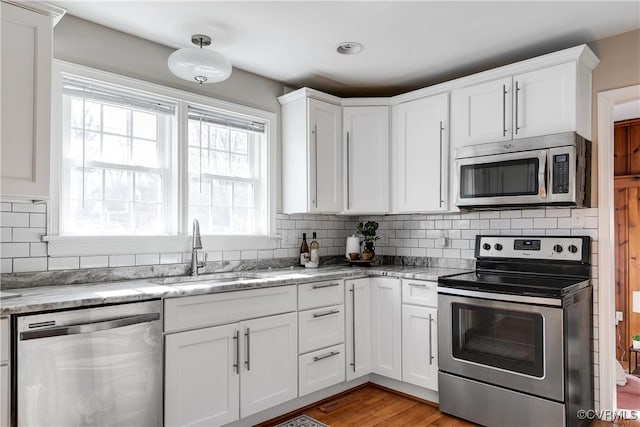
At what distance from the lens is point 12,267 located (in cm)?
227

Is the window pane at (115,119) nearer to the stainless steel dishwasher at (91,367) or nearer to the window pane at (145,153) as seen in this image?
the window pane at (145,153)

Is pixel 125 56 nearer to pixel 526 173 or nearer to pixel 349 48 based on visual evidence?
pixel 349 48

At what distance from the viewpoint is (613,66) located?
2764 millimetres

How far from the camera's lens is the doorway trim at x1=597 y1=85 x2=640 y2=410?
8.96ft

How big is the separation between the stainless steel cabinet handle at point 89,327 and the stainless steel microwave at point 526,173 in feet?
7.23

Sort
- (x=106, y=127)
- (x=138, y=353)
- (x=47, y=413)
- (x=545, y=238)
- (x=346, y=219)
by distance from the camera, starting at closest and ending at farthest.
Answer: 1. (x=47, y=413)
2. (x=138, y=353)
3. (x=106, y=127)
4. (x=545, y=238)
5. (x=346, y=219)

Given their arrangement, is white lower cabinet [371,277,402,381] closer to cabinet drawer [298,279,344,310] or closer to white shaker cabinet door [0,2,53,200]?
cabinet drawer [298,279,344,310]

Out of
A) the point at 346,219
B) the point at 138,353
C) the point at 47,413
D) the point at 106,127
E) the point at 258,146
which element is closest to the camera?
the point at 47,413

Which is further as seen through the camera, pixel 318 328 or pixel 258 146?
pixel 258 146

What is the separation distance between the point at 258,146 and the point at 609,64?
2.54m

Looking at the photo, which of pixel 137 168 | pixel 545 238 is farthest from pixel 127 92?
pixel 545 238

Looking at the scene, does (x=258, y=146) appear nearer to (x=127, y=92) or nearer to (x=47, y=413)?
(x=127, y=92)

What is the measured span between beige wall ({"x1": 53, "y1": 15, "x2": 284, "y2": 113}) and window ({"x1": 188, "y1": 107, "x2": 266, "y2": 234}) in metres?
0.19

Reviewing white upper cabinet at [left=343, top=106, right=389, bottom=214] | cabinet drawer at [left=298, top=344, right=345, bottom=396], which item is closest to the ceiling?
white upper cabinet at [left=343, top=106, right=389, bottom=214]
